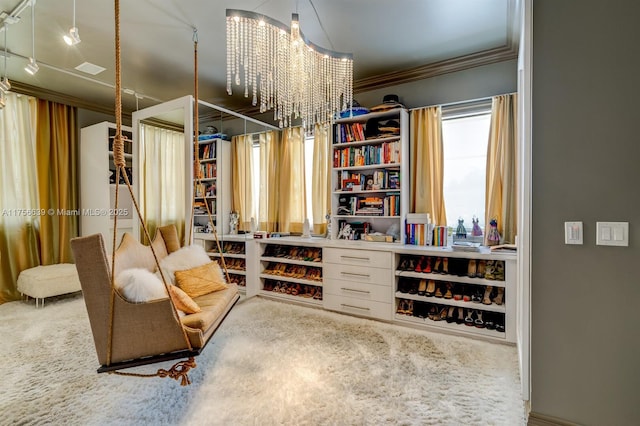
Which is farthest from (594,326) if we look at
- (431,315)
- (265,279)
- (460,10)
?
(265,279)

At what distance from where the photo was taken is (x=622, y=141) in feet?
4.52

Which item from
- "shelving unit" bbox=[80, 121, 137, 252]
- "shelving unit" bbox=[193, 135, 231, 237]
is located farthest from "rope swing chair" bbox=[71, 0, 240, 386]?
"shelving unit" bbox=[80, 121, 137, 252]

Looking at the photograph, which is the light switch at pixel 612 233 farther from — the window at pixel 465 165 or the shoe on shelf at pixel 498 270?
the window at pixel 465 165

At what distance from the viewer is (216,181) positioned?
397 cm

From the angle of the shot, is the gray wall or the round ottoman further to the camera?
the round ottoman

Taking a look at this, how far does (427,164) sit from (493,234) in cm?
97

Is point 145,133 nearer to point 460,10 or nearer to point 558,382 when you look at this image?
point 460,10

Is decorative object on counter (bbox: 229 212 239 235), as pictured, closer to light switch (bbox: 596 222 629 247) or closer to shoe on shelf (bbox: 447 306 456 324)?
shoe on shelf (bbox: 447 306 456 324)

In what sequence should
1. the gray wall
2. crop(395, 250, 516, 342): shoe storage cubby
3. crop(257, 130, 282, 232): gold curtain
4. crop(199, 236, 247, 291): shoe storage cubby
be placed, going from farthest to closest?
crop(257, 130, 282, 232): gold curtain
crop(199, 236, 247, 291): shoe storage cubby
crop(395, 250, 516, 342): shoe storage cubby
the gray wall

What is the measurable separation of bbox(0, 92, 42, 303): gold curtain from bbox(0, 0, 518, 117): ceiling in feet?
1.37

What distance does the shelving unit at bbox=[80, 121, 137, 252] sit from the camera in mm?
4277

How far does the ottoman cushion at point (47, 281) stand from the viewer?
3.57 metres

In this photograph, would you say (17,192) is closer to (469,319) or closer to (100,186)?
(100,186)

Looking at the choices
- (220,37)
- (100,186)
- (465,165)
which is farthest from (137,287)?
(100,186)
